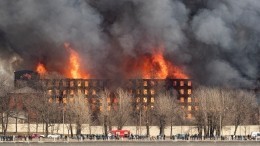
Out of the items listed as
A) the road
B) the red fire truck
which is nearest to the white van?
the road

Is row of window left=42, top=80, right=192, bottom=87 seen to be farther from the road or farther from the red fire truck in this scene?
the road

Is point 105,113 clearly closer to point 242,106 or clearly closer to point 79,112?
point 79,112

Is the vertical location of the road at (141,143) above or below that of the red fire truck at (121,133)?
below

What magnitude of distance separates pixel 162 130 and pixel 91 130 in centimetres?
1066

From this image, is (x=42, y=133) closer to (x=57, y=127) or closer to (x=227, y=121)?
(x=57, y=127)

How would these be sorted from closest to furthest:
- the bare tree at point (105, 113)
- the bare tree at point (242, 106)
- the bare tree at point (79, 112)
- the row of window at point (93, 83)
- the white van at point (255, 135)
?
the white van at point (255, 135), the bare tree at point (79, 112), the bare tree at point (242, 106), the bare tree at point (105, 113), the row of window at point (93, 83)

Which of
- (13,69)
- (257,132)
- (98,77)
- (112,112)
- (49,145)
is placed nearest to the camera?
(49,145)

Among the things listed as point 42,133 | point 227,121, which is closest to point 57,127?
point 42,133

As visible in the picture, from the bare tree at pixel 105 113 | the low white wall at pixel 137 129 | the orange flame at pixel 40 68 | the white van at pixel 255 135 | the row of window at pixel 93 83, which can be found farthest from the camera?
the orange flame at pixel 40 68

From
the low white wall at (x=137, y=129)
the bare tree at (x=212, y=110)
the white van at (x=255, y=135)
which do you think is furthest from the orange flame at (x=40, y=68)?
the white van at (x=255, y=135)

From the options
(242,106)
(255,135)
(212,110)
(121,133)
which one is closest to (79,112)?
(121,133)

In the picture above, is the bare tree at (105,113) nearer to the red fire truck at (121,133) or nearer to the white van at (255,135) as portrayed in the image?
the red fire truck at (121,133)

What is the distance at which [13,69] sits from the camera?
604ft

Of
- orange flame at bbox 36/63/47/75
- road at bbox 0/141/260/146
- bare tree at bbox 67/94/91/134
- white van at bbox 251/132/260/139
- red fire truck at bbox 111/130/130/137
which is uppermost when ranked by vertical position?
orange flame at bbox 36/63/47/75
